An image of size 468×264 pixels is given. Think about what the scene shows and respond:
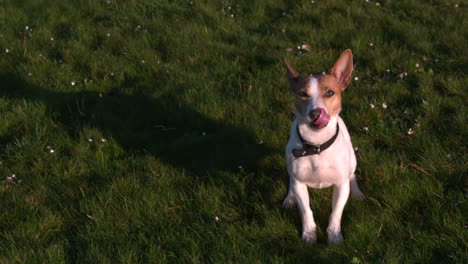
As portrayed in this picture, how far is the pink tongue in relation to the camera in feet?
12.3

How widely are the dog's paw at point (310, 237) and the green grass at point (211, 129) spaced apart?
96 mm

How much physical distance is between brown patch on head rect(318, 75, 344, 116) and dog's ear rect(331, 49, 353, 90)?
173 millimetres

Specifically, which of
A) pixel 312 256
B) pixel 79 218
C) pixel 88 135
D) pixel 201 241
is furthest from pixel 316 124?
pixel 88 135

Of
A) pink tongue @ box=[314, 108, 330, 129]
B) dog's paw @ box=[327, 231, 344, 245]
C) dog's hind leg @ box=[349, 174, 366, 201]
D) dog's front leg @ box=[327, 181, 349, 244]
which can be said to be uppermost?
pink tongue @ box=[314, 108, 330, 129]

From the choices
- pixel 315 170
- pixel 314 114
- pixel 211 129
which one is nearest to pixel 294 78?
pixel 314 114

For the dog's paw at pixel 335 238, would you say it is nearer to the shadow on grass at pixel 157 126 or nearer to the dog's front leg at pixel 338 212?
the dog's front leg at pixel 338 212

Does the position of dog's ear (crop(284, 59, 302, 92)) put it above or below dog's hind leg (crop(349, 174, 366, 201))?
above

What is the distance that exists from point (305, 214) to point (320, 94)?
1.01 metres

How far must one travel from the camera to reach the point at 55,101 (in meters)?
6.43

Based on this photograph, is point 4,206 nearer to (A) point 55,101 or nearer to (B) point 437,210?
(A) point 55,101

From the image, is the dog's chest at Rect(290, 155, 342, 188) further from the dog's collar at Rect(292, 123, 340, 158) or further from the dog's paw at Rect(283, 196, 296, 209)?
the dog's paw at Rect(283, 196, 296, 209)

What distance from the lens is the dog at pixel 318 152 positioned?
3.95 meters

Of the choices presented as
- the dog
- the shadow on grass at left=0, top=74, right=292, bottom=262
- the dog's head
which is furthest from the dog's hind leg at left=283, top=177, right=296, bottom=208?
the dog's head

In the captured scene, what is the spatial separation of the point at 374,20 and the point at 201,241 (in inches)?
208
